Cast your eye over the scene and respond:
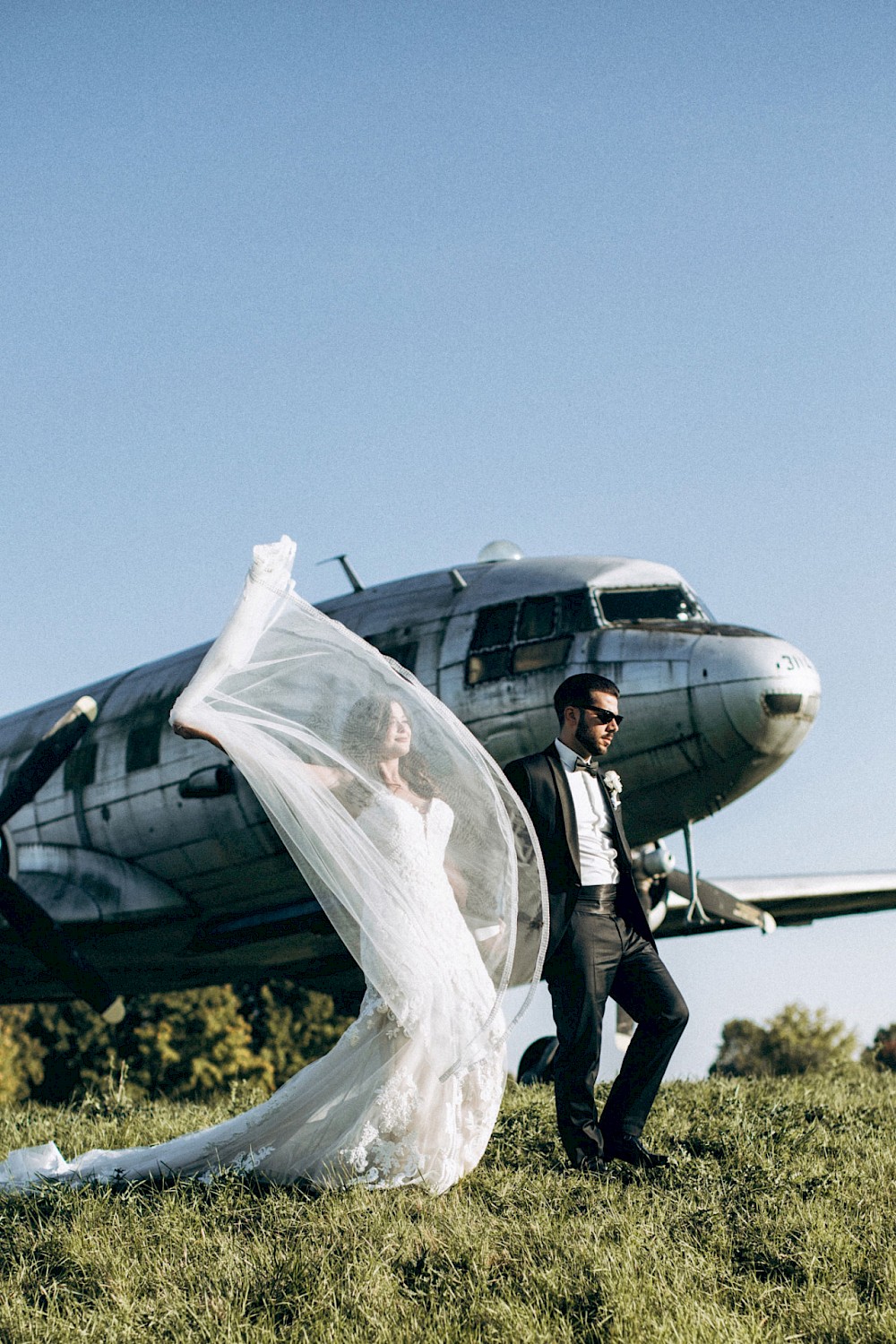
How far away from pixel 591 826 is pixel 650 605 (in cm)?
751

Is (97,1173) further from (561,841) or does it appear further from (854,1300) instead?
(854,1300)

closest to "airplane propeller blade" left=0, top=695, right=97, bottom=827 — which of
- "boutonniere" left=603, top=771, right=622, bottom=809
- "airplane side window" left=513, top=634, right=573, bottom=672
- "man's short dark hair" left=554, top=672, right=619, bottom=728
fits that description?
"airplane side window" left=513, top=634, right=573, bottom=672

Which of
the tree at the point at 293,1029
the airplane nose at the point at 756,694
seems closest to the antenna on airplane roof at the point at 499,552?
Result: the airplane nose at the point at 756,694

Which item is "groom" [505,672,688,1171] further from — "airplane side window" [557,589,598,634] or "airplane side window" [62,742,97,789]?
"airplane side window" [62,742,97,789]

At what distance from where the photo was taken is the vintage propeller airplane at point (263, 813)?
12.0 m

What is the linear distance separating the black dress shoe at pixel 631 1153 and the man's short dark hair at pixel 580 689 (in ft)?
6.73

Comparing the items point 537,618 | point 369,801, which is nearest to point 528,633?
point 537,618

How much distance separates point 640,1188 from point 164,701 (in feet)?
35.4

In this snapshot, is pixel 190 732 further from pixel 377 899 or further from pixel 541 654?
pixel 541 654

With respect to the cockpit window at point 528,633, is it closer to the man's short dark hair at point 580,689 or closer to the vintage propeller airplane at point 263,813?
the vintage propeller airplane at point 263,813

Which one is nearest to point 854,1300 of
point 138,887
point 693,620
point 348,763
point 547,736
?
point 348,763

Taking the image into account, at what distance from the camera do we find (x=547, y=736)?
1270 centimetres

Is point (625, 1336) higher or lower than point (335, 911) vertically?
lower

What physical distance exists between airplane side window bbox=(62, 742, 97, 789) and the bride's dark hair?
10439 millimetres
